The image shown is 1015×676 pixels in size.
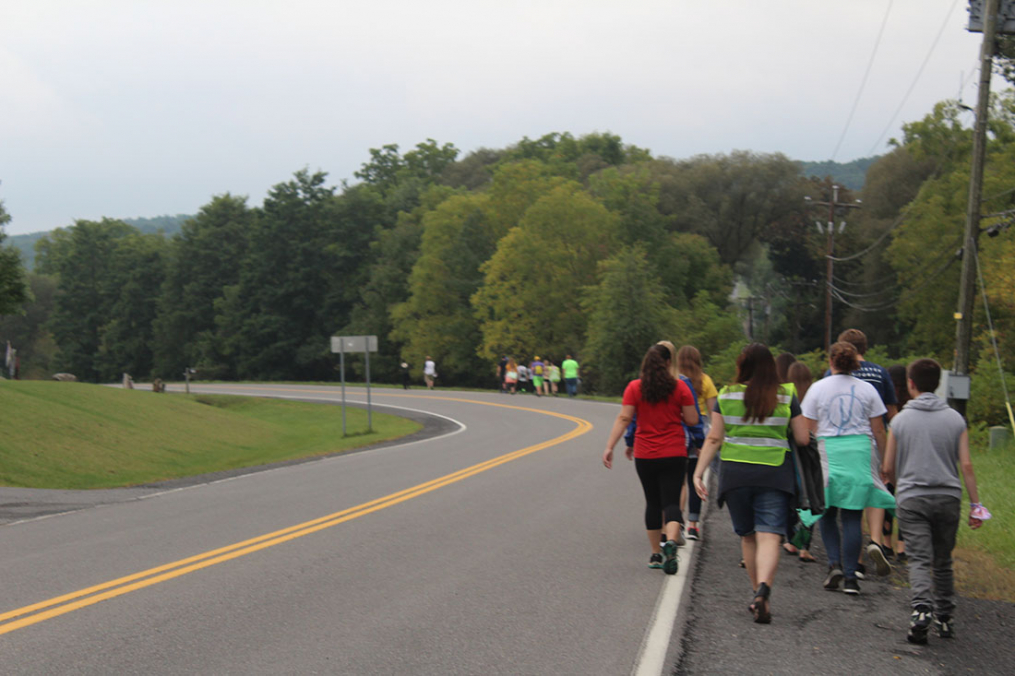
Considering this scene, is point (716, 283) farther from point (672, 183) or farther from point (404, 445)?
point (404, 445)

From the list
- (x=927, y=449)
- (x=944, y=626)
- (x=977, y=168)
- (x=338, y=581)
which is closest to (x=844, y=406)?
(x=927, y=449)

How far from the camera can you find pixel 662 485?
8.10 meters

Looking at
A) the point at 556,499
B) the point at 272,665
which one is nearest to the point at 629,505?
the point at 556,499

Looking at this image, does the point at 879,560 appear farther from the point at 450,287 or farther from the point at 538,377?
the point at 450,287

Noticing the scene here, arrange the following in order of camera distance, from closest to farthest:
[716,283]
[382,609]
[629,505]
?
[382,609] < [629,505] < [716,283]

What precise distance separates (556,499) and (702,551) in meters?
3.46

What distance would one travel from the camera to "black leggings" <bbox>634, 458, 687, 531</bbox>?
26.5 ft

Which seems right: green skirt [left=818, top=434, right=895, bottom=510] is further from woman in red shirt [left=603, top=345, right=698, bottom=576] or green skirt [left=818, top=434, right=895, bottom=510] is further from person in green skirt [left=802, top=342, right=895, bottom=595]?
woman in red shirt [left=603, top=345, right=698, bottom=576]

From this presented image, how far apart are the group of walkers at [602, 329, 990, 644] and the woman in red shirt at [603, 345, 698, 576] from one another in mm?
10

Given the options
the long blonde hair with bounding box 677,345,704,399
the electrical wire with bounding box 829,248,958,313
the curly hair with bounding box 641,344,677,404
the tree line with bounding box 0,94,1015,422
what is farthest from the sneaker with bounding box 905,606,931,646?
the electrical wire with bounding box 829,248,958,313

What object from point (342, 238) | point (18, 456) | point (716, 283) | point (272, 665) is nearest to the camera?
point (272, 665)

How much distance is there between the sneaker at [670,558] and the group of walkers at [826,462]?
12mm

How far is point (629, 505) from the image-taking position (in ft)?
39.4

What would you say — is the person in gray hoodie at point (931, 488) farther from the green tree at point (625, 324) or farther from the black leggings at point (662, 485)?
the green tree at point (625, 324)
